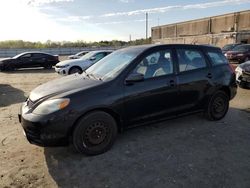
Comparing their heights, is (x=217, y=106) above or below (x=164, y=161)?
above

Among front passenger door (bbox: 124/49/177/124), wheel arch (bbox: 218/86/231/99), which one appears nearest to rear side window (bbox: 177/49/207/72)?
front passenger door (bbox: 124/49/177/124)

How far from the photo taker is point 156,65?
484 centimetres

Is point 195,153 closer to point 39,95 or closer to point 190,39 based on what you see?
point 39,95

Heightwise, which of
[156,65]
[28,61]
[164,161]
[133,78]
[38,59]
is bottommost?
[164,161]

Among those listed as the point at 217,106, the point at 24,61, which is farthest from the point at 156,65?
the point at 24,61

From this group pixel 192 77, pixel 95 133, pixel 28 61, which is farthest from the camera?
pixel 28 61

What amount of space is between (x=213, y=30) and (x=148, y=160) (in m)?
43.4

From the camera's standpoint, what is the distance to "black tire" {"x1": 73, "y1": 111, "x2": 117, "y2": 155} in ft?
13.3

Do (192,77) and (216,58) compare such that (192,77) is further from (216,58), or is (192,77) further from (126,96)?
(126,96)

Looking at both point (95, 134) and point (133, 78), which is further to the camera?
point (133, 78)

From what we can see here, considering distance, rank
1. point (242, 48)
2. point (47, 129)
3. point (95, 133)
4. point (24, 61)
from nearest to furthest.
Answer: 1. point (47, 129)
2. point (95, 133)
3. point (24, 61)
4. point (242, 48)

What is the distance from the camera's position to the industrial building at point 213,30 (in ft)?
120

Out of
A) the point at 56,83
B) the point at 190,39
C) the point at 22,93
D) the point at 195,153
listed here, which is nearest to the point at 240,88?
the point at 195,153

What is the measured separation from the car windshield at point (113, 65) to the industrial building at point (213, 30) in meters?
32.2
